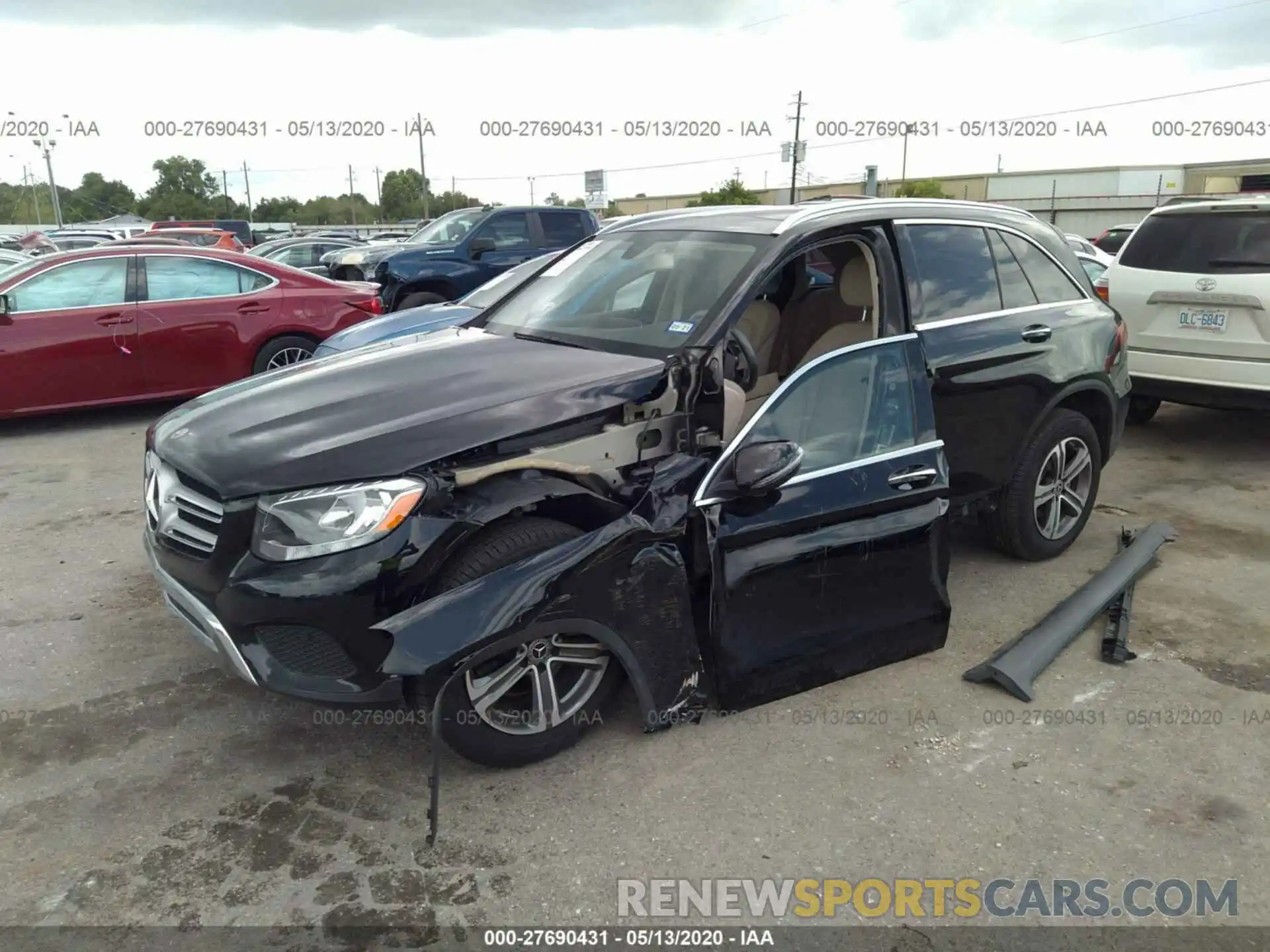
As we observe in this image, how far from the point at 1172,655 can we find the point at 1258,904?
162cm

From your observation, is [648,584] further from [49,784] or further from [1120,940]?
[49,784]

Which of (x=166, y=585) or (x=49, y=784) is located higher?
(x=166, y=585)

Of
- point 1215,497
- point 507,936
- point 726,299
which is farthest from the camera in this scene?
point 1215,497

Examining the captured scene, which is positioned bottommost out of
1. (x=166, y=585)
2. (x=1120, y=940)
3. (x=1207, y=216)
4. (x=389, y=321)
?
(x=1120, y=940)

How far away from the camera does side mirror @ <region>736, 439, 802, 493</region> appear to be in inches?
125

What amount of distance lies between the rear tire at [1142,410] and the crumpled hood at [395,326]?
18.5ft

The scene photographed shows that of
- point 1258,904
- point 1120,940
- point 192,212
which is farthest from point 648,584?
point 192,212

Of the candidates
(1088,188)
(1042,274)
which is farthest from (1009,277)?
(1088,188)

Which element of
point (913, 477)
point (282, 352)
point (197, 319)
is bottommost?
point (282, 352)

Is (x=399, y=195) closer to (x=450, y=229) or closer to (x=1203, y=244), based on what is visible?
(x=450, y=229)

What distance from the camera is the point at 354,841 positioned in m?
2.83

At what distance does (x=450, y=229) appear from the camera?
12.6 metres

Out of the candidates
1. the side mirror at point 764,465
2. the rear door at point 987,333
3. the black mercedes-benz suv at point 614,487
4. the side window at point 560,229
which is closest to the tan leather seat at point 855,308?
the black mercedes-benz suv at point 614,487

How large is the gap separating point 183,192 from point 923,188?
59.8 metres
